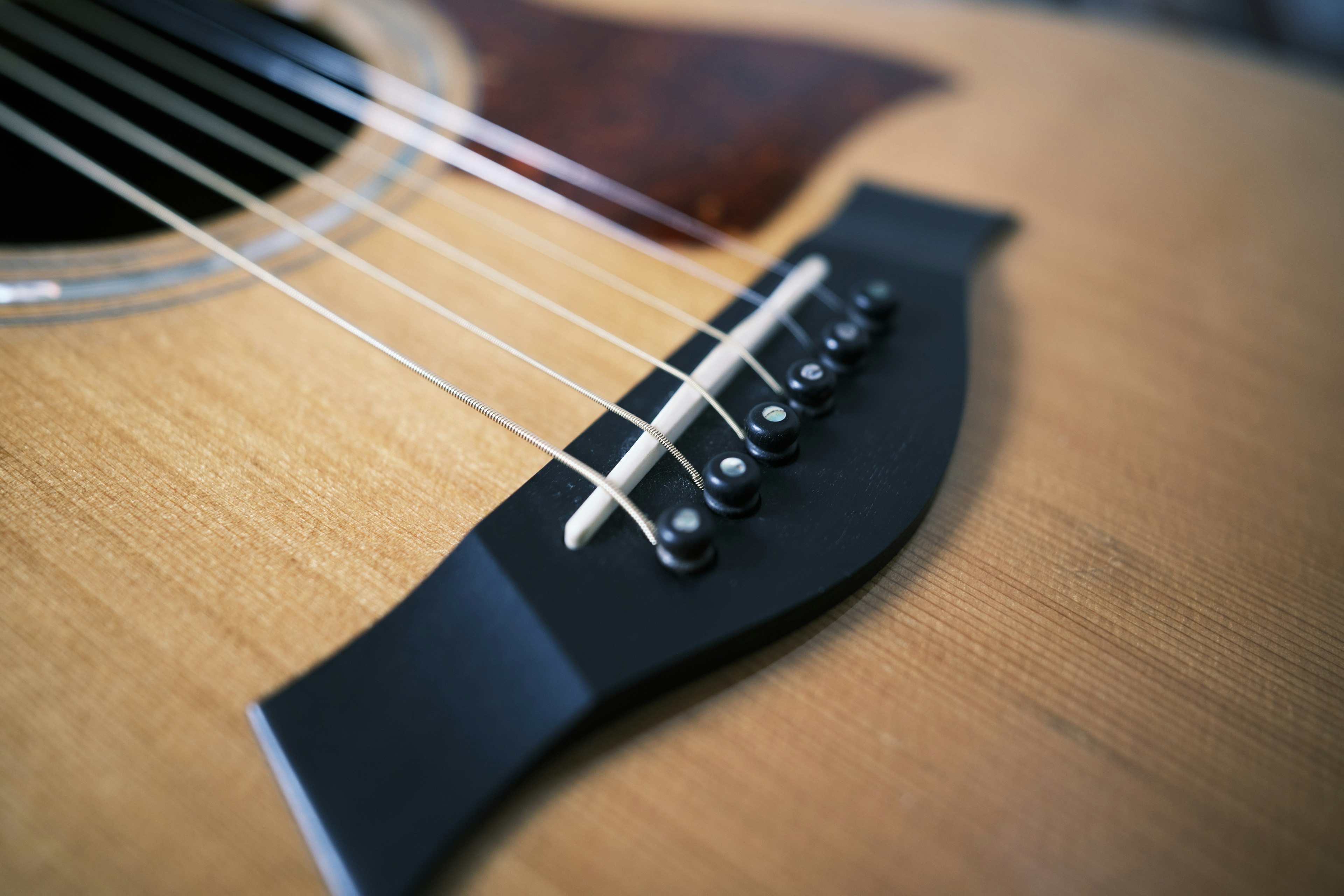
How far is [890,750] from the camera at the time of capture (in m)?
0.31

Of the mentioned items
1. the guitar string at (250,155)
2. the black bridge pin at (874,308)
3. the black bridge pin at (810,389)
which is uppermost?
the guitar string at (250,155)

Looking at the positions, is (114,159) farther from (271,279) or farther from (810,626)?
(810,626)

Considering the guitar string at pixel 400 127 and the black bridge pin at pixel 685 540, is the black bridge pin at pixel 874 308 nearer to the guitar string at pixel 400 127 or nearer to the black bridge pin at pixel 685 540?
the guitar string at pixel 400 127

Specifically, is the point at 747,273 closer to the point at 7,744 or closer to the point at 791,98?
the point at 791,98

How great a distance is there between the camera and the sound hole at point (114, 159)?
1.94 ft

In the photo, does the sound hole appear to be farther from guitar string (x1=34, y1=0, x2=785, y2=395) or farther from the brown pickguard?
the brown pickguard

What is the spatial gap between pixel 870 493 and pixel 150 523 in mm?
351

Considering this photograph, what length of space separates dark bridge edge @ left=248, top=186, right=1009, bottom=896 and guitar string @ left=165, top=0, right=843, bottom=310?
11.5 inches

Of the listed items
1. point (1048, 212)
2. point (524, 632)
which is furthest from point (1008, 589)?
point (1048, 212)

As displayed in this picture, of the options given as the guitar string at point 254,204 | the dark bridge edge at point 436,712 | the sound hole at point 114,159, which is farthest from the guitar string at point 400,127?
the dark bridge edge at point 436,712

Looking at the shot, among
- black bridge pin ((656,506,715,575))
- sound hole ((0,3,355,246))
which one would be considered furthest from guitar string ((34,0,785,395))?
black bridge pin ((656,506,715,575))

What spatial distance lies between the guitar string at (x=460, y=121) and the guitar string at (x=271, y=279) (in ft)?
0.72

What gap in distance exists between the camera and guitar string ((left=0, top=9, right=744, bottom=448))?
47 cm

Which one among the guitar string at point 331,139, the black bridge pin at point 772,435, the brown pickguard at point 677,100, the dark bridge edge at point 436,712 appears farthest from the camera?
the brown pickguard at point 677,100
